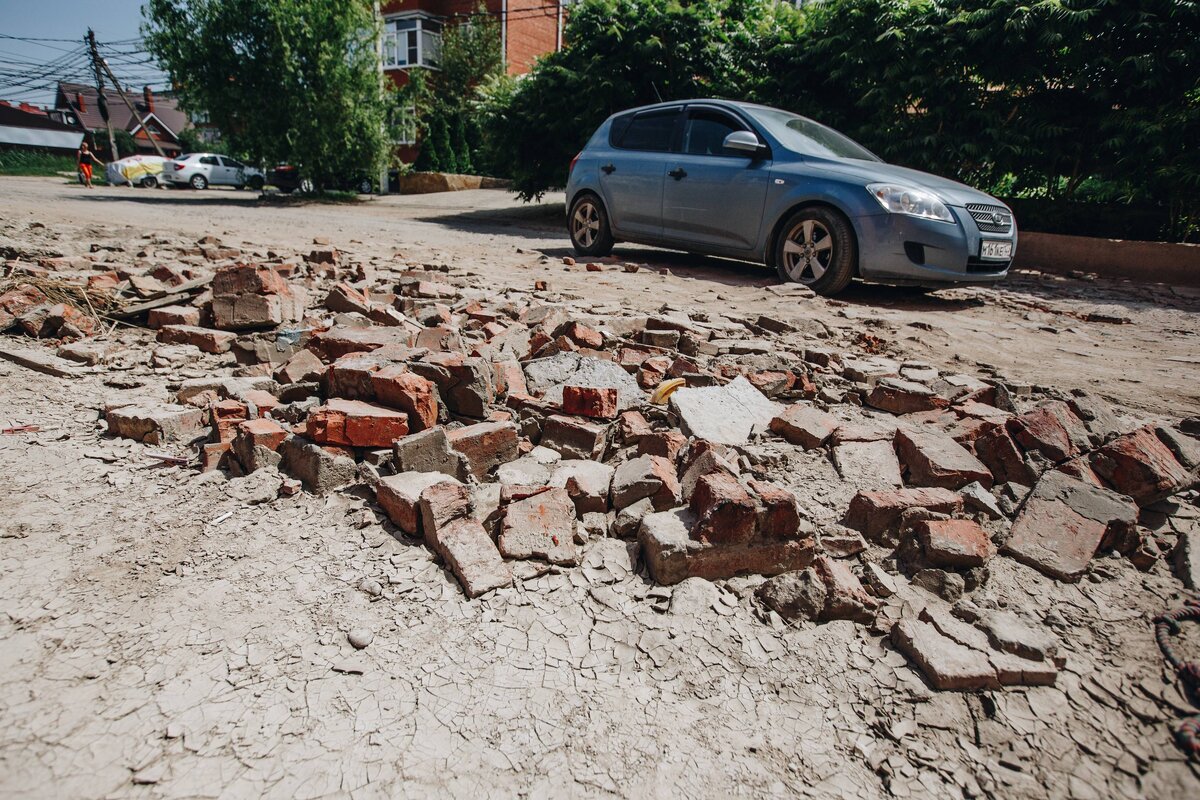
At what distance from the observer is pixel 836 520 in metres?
2.32

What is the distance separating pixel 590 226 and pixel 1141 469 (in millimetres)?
6527

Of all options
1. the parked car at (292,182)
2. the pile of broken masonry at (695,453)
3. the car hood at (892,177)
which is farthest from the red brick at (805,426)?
the parked car at (292,182)

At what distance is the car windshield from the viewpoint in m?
6.40

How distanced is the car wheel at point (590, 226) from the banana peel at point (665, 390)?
4.93 meters

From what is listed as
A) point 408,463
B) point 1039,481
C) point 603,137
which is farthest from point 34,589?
point 603,137

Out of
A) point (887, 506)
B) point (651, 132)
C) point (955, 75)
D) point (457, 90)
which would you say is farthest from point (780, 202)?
point (457, 90)

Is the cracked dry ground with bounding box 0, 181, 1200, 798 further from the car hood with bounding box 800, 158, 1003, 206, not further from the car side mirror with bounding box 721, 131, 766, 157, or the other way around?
the car side mirror with bounding box 721, 131, 766, 157

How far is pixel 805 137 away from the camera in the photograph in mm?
6629

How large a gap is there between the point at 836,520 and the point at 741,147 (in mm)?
4941

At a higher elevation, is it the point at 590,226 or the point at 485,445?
the point at 590,226

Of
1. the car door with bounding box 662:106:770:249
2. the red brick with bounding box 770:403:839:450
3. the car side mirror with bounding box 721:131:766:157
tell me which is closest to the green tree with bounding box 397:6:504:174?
the car door with bounding box 662:106:770:249

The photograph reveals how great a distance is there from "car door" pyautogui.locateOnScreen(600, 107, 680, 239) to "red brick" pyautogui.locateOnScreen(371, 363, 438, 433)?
5148 millimetres

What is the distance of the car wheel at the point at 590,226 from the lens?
794 cm

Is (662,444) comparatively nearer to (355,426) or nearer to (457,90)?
(355,426)
